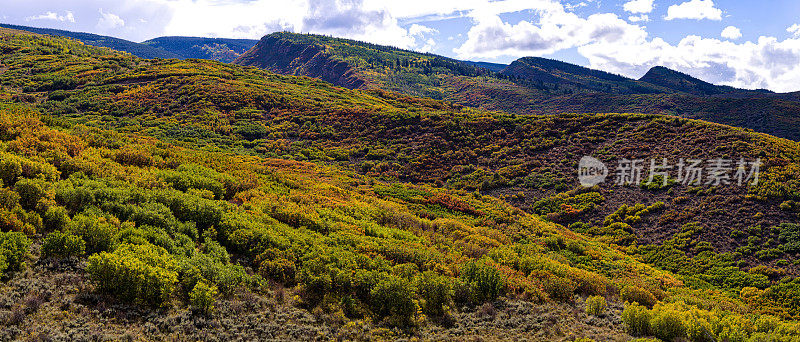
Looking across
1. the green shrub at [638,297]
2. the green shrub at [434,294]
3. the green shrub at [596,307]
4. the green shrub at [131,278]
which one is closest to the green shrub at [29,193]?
the green shrub at [131,278]

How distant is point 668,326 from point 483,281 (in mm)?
5575

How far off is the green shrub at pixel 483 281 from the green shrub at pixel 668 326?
4724 millimetres

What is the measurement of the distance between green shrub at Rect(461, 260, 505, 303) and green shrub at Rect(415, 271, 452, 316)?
3.85 feet

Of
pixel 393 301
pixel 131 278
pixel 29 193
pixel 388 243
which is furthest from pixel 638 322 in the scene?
pixel 29 193

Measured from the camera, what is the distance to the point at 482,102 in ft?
608

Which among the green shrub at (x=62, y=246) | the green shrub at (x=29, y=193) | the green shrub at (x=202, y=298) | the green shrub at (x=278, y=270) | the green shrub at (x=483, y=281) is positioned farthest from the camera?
the green shrub at (x=483, y=281)

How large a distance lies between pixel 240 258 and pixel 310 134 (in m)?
45.4

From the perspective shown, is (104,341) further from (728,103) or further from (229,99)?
(728,103)

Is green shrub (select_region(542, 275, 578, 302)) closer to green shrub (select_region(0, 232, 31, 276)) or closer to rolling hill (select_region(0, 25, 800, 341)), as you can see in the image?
rolling hill (select_region(0, 25, 800, 341))

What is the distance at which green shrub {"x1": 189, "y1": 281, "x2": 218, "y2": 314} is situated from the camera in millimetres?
10078

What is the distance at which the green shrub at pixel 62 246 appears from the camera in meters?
10.6

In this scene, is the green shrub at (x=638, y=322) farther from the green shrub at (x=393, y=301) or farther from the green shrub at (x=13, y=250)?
the green shrub at (x=13, y=250)

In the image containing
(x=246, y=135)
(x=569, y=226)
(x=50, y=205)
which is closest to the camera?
(x=50, y=205)

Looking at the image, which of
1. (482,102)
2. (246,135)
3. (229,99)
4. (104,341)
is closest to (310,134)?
(246,135)
